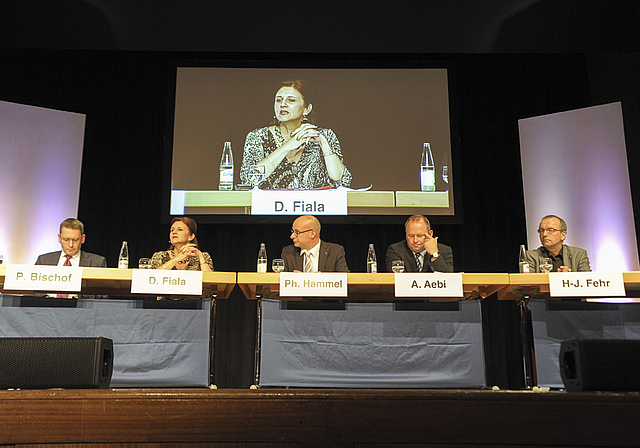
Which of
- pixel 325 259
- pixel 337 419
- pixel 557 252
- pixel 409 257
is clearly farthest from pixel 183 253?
pixel 337 419

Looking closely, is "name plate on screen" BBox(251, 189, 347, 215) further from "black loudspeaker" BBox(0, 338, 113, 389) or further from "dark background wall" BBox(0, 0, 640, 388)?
"black loudspeaker" BBox(0, 338, 113, 389)

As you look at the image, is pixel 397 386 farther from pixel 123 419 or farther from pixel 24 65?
pixel 24 65

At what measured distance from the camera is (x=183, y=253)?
9.93 ft

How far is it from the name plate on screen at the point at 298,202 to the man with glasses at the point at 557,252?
149 centimetres

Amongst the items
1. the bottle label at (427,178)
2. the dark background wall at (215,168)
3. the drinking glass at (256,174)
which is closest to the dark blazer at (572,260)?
the dark background wall at (215,168)

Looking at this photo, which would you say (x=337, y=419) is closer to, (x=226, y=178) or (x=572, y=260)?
(x=572, y=260)

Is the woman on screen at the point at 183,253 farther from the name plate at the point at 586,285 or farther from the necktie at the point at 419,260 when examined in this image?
the name plate at the point at 586,285

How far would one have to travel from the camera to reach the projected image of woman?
4.39 m

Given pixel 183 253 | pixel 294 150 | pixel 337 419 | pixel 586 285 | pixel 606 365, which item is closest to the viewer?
pixel 337 419

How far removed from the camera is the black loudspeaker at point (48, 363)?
3.70 ft

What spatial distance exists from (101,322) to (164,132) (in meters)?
2.40

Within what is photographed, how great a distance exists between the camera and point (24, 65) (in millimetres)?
4594

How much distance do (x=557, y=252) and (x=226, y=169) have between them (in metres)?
2.37

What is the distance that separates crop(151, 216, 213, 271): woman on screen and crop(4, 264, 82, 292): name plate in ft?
2.15
